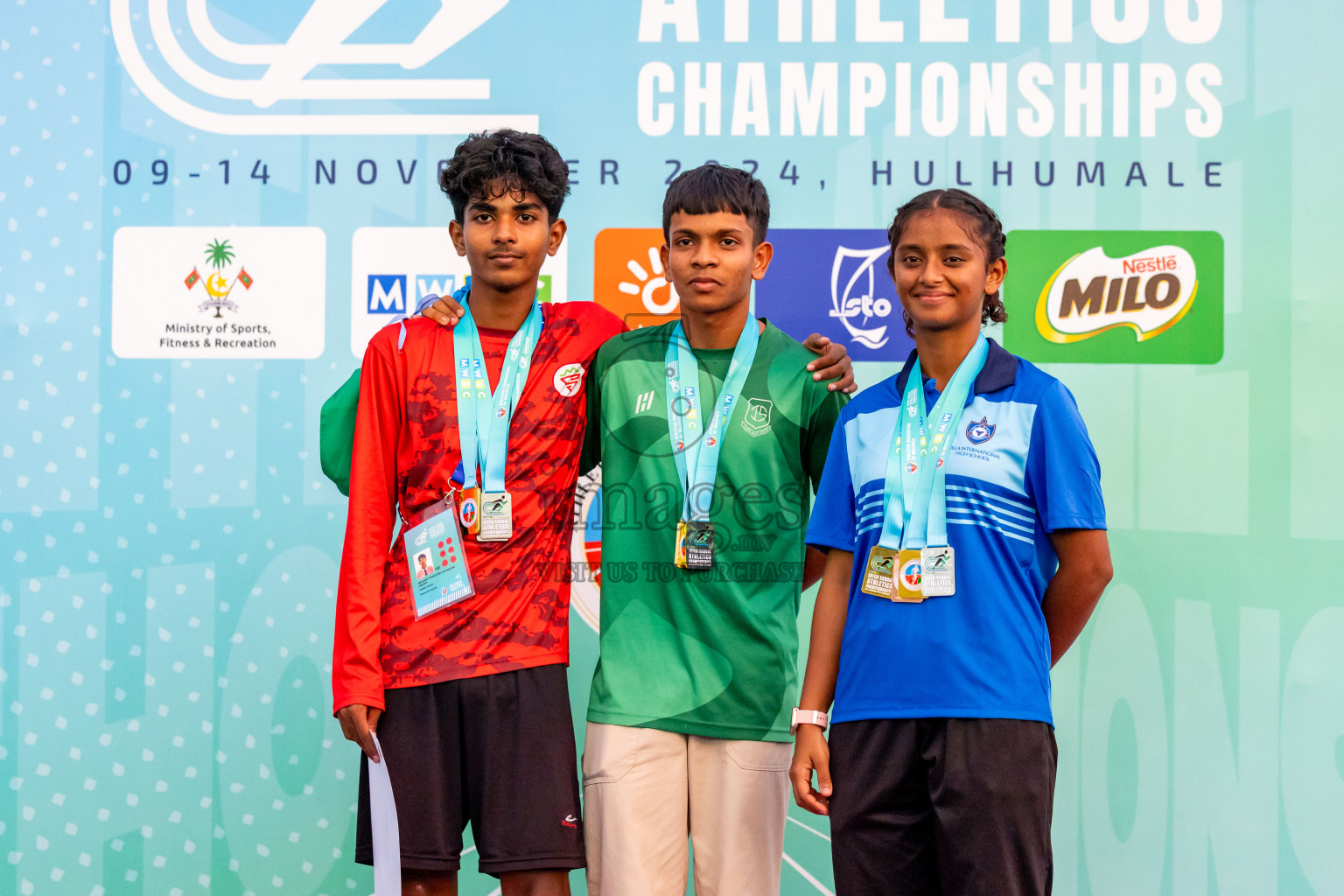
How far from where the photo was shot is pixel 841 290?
117 inches

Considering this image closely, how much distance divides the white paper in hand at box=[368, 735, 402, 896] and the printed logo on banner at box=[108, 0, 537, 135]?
188 cm

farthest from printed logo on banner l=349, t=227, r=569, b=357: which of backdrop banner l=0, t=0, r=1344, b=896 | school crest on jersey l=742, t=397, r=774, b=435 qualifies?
school crest on jersey l=742, t=397, r=774, b=435

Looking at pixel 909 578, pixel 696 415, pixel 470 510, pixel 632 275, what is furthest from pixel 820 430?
pixel 632 275

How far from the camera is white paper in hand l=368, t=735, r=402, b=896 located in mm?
2027

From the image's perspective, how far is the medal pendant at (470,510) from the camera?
211 centimetres

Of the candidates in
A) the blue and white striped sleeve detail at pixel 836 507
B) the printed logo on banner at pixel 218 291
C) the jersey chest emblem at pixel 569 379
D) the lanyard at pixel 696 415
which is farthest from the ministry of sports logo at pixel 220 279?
the blue and white striped sleeve detail at pixel 836 507

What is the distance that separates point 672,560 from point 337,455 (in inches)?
31.8

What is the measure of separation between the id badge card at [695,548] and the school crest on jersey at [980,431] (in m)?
0.57

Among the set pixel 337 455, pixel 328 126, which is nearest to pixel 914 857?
pixel 337 455

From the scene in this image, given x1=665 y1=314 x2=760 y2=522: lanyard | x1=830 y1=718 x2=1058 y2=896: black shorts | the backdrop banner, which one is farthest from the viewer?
the backdrop banner

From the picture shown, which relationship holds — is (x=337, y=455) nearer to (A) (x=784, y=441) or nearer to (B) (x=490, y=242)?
(B) (x=490, y=242)

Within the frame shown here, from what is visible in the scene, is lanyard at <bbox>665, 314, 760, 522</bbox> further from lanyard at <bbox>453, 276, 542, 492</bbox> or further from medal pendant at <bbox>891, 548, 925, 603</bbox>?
medal pendant at <bbox>891, 548, 925, 603</bbox>

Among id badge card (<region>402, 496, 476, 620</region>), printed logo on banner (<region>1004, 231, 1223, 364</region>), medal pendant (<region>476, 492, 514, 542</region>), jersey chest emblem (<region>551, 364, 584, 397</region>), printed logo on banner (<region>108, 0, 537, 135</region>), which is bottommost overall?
id badge card (<region>402, 496, 476, 620</region>)

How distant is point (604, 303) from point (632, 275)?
0.39 ft
